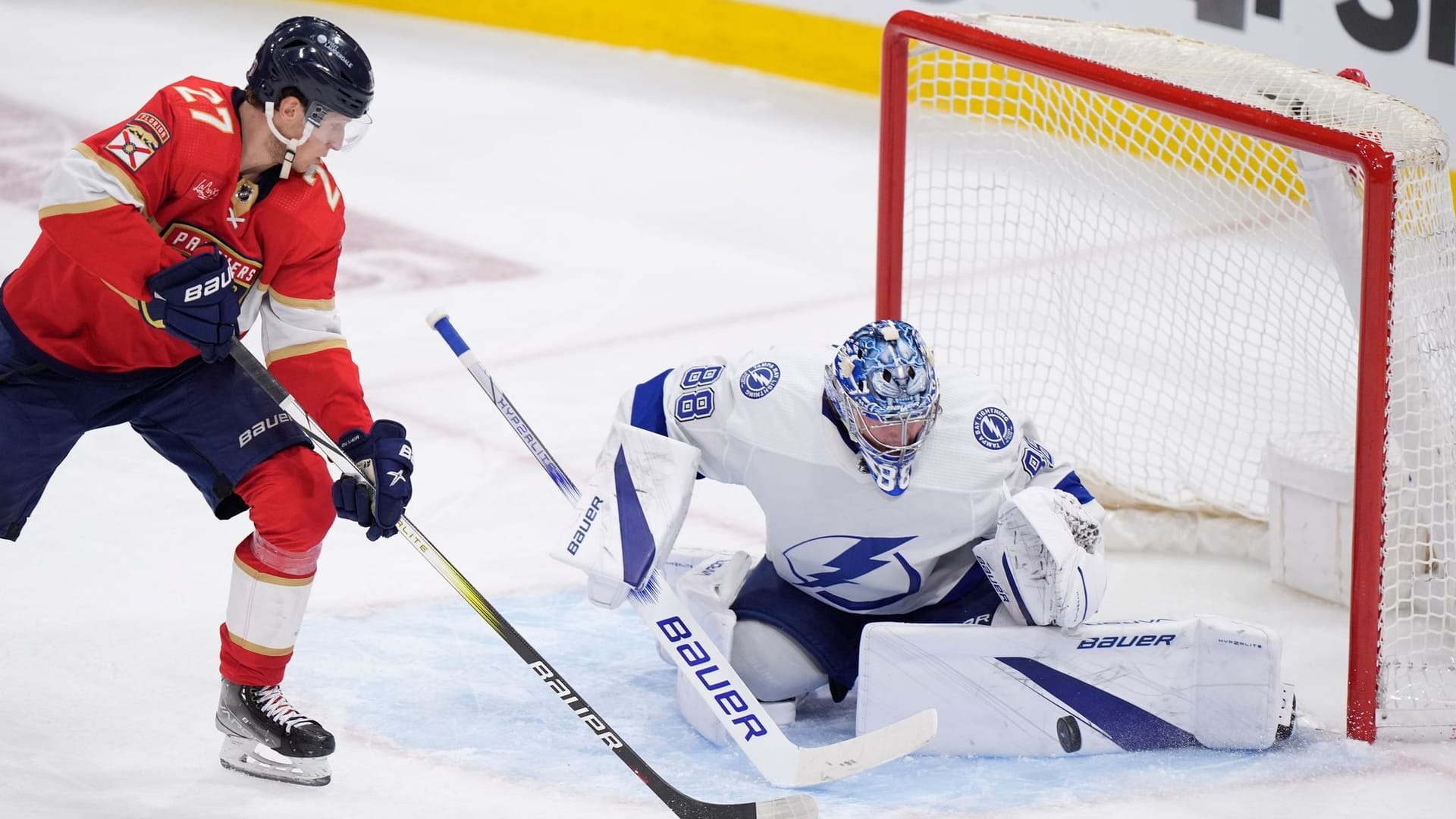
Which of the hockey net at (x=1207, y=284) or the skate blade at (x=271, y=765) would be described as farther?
the hockey net at (x=1207, y=284)

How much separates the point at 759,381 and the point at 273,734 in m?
0.96

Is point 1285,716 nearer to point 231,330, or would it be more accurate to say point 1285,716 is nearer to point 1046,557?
point 1046,557

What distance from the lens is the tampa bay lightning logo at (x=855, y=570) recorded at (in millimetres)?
3291

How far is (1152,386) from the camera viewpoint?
4594 mm

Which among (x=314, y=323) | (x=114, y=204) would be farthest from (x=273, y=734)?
(x=114, y=204)

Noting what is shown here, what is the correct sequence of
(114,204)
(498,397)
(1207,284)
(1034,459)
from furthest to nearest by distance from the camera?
(1207,284)
(498,397)
(1034,459)
(114,204)

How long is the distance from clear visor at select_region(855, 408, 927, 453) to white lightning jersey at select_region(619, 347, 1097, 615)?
0.30 ft

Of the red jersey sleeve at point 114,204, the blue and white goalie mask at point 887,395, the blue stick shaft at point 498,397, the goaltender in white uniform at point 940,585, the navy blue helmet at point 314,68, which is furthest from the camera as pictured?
the blue stick shaft at point 498,397

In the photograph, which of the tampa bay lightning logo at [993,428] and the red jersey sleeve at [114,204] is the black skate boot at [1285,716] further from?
the red jersey sleeve at [114,204]

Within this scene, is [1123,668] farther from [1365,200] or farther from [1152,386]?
[1152,386]

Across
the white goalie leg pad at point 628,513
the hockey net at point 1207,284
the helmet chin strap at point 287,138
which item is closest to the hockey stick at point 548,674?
the white goalie leg pad at point 628,513

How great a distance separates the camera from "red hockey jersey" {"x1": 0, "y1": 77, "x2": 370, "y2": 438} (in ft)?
9.35

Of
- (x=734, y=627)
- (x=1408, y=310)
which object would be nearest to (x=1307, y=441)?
(x=1408, y=310)

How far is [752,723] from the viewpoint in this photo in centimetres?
314
